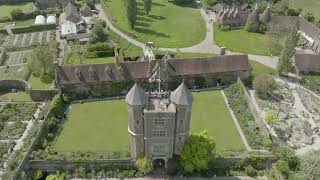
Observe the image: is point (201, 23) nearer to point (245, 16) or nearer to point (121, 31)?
point (245, 16)

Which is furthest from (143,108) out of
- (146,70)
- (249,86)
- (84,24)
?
(84,24)

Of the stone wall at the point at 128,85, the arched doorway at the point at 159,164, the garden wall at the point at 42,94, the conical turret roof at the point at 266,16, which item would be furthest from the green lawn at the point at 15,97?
the conical turret roof at the point at 266,16

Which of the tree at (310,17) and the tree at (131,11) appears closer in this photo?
the tree at (131,11)

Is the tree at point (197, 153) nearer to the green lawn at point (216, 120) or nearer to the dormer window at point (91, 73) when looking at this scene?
the green lawn at point (216, 120)

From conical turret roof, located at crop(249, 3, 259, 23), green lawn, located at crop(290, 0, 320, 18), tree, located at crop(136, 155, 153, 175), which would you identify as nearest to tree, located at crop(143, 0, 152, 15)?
conical turret roof, located at crop(249, 3, 259, 23)

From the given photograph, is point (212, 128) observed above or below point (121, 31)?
below
